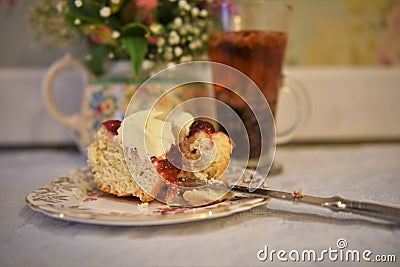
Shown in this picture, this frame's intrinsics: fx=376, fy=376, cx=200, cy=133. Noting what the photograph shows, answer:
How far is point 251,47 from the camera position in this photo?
81cm

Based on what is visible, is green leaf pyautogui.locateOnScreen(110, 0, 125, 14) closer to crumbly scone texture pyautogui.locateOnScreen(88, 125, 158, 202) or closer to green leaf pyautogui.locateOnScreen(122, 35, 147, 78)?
green leaf pyautogui.locateOnScreen(122, 35, 147, 78)

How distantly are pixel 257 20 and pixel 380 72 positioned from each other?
0.59 meters

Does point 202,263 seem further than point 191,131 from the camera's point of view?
No

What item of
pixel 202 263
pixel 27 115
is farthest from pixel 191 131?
pixel 27 115

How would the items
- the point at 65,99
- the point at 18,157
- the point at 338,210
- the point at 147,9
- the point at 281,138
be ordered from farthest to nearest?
1. the point at 65,99
2. the point at 18,157
3. the point at 281,138
4. the point at 147,9
5. the point at 338,210

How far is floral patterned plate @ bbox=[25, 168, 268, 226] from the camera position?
492 mm

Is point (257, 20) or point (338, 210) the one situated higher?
point (257, 20)

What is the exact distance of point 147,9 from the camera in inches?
32.5

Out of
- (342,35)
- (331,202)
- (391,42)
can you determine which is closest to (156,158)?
(331,202)

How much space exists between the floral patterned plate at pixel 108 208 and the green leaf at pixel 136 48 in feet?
0.96

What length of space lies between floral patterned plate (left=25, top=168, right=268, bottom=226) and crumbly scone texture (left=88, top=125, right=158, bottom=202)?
0.05 ft

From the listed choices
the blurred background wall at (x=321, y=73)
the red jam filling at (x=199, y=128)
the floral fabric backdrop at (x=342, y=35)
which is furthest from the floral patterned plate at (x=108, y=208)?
the floral fabric backdrop at (x=342, y=35)

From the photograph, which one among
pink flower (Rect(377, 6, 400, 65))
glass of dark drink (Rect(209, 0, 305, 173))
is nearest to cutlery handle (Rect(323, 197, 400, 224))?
glass of dark drink (Rect(209, 0, 305, 173))

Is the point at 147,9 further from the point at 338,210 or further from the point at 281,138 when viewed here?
the point at 338,210
